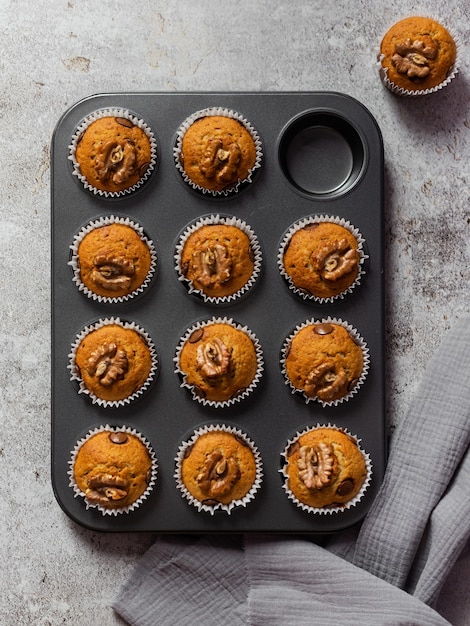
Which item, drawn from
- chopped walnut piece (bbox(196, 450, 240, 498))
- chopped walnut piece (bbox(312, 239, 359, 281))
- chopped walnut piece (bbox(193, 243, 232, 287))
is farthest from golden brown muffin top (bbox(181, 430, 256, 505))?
chopped walnut piece (bbox(312, 239, 359, 281))

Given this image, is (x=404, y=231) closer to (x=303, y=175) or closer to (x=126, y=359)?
(x=303, y=175)

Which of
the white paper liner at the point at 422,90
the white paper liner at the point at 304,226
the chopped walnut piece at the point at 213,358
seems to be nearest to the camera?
the chopped walnut piece at the point at 213,358

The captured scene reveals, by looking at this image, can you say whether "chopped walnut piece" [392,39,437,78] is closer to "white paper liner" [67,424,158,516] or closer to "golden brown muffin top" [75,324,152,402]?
"golden brown muffin top" [75,324,152,402]

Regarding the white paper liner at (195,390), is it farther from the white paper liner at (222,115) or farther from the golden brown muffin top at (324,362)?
the white paper liner at (222,115)

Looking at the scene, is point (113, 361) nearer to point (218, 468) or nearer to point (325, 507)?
point (218, 468)

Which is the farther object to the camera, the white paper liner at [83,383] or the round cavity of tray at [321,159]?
the round cavity of tray at [321,159]

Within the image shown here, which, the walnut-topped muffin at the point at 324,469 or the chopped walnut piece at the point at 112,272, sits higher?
the chopped walnut piece at the point at 112,272

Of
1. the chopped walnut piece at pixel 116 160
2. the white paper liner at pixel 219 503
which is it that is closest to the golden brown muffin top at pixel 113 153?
the chopped walnut piece at pixel 116 160
